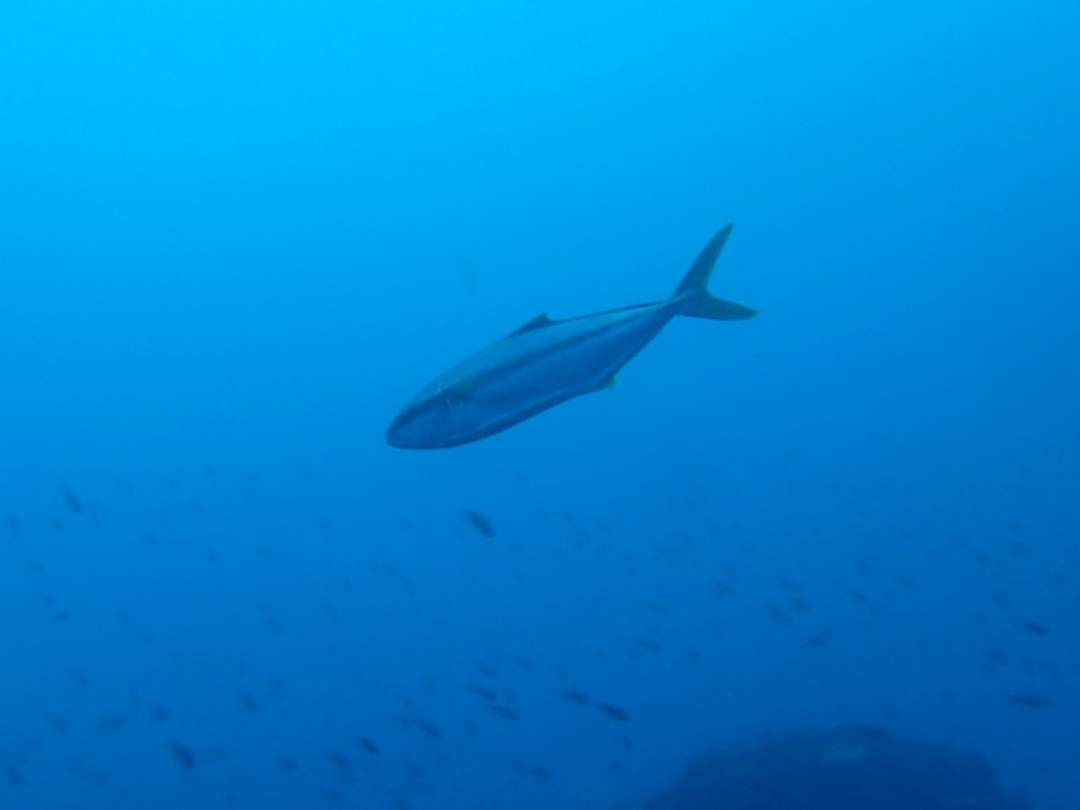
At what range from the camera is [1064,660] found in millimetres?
25141

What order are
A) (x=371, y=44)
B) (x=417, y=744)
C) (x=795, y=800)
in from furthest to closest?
1. (x=371, y=44)
2. (x=417, y=744)
3. (x=795, y=800)

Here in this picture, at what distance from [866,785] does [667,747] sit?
14447 millimetres

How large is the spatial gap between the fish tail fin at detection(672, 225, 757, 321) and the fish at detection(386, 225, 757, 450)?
0.40 ft

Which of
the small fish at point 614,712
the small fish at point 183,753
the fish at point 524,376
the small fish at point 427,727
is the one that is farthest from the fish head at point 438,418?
the small fish at point 427,727

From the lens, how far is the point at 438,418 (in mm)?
2920

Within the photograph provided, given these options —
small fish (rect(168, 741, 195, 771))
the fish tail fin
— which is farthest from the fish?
small fish (rect(168, 741, 195, 771))

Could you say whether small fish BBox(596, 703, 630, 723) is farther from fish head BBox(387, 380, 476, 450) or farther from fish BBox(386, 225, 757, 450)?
fish head BBox(387, 380, 476, 450)

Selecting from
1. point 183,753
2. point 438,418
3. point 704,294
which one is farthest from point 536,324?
point 183,753

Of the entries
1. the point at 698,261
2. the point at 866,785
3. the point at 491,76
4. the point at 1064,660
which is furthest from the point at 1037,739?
the point at 491,76

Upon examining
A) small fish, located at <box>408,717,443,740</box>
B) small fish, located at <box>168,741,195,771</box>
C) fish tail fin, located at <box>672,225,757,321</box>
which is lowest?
small fish, located at <box>168,741,195,771</box>

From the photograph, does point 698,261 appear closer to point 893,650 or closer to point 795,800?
point 795,800

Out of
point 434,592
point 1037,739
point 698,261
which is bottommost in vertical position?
point 698,261

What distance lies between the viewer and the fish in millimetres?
2920

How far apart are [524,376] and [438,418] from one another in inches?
12.1
